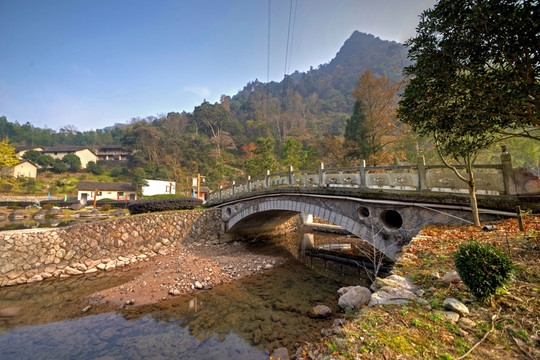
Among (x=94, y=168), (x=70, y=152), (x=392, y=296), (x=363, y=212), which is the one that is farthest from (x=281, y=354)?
(x=70, y=152)

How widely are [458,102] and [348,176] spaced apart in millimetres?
5197

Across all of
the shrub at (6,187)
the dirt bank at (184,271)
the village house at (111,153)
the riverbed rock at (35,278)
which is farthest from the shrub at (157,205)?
the village house at (111,153)

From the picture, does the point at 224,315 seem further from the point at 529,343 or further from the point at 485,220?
the point at 485,220

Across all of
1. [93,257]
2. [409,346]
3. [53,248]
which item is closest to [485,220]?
[409,346]

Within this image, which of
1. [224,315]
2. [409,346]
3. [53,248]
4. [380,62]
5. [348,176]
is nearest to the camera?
[409,346]

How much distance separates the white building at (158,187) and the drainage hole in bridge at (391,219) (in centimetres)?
3941

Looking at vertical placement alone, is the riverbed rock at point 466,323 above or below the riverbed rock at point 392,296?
above

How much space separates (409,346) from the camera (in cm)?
273

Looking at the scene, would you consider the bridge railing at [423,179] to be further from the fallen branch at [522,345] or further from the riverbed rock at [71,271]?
the riverbed rock at [71,271]

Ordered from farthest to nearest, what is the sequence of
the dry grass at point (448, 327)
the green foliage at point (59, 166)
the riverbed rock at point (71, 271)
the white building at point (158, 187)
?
1. the green foliage at point (59, 166)
2. the white building at point (158, 187)
3. the riverbed rock at point (71, 271)
4. the dry grass at point (448, 327)

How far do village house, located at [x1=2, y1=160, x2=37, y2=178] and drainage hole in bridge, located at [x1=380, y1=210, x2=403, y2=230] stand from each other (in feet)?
223

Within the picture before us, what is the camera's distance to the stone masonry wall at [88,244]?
427 inches

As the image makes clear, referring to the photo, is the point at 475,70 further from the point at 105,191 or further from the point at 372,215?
the point at 105,191

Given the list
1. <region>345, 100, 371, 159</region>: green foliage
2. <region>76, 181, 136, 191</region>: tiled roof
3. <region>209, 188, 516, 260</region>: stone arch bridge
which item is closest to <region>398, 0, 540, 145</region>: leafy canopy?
<region>209, 188, 516, 260</region>: stone arch bridge
